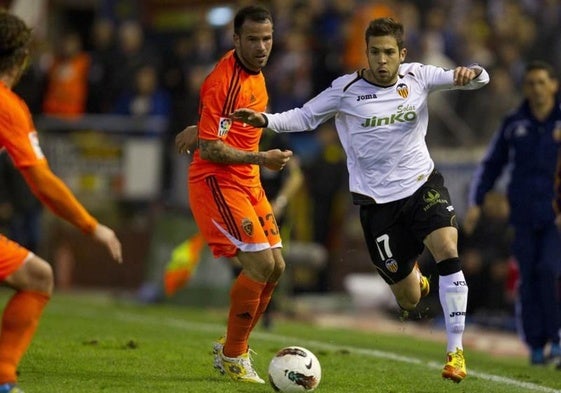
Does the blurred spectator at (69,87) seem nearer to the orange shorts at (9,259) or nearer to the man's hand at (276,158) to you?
the man's hand at (276,158)

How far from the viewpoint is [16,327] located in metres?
7.55

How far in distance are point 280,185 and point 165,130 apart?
16.4ft

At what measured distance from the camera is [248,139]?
9711 millimetres

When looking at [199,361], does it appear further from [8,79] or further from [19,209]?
[19,209]

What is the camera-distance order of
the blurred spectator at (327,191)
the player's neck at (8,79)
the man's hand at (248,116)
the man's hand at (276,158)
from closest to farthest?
the player's neck at (8,79)
the man's hand at (276,158)
the man's hand at (248,116)
the blurred spectator at (327,191)

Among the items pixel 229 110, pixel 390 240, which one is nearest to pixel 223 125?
pixel 229 110

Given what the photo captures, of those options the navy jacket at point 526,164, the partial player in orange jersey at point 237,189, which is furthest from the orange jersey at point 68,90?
the partial player in orange jersey at point 237,189

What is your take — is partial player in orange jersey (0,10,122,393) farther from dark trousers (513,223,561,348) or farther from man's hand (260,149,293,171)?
dark trousers (513,223,561,348)

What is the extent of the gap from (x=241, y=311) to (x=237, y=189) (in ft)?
3.01

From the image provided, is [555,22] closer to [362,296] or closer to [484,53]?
[484,53]

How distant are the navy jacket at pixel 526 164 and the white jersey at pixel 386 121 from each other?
10.0 ft

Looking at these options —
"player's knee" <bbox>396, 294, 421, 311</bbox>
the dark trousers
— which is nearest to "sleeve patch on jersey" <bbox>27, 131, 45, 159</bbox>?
"player's knee" <bbox>396, 294, 421, 311</bbox>

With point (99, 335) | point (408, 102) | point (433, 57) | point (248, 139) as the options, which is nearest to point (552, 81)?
point (408, 102)

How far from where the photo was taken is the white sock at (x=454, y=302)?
9.38 metres
